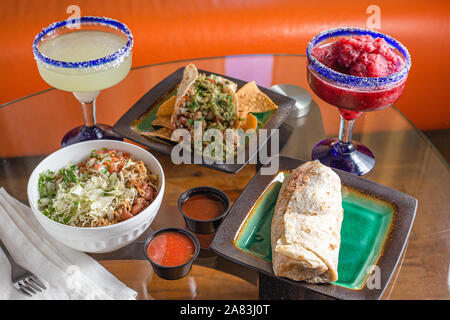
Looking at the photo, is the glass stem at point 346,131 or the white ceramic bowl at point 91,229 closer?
the white ceramic bowl at point 91,229

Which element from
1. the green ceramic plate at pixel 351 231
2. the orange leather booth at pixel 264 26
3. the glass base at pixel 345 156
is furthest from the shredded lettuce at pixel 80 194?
the orange leather booth at pixel 264 26

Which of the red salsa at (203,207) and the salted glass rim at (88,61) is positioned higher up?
the salted glass rim at (88,61)

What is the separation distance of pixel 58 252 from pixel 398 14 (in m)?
2.49

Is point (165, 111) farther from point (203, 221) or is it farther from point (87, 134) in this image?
point (203, 221)

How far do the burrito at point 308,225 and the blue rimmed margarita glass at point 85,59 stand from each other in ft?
2.63

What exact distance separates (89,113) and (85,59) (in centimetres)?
27

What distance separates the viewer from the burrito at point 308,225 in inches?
58.0

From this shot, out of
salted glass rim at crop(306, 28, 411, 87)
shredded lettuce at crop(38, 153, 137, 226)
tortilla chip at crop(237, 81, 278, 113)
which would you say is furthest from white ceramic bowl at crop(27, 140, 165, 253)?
salted glass rim at crop(306, 28, 411, 87)

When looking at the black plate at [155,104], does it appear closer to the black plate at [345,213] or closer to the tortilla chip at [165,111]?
the tortilla chip at [165,111]

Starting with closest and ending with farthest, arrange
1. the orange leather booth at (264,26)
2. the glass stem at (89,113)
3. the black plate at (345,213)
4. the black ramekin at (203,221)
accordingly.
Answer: the black plate at (345,213), the black ramekin at (203,221), the glass stem at (89,113), the orange leather booth at (264,26)

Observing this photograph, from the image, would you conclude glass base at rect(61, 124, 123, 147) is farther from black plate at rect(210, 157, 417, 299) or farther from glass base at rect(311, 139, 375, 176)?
glass base at rect(311, 139, 375, 176)

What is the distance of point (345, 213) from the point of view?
177 centimetres

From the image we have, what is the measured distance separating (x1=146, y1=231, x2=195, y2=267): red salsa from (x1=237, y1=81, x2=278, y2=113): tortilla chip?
0.74 m

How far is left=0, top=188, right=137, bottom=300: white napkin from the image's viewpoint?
1.55m
